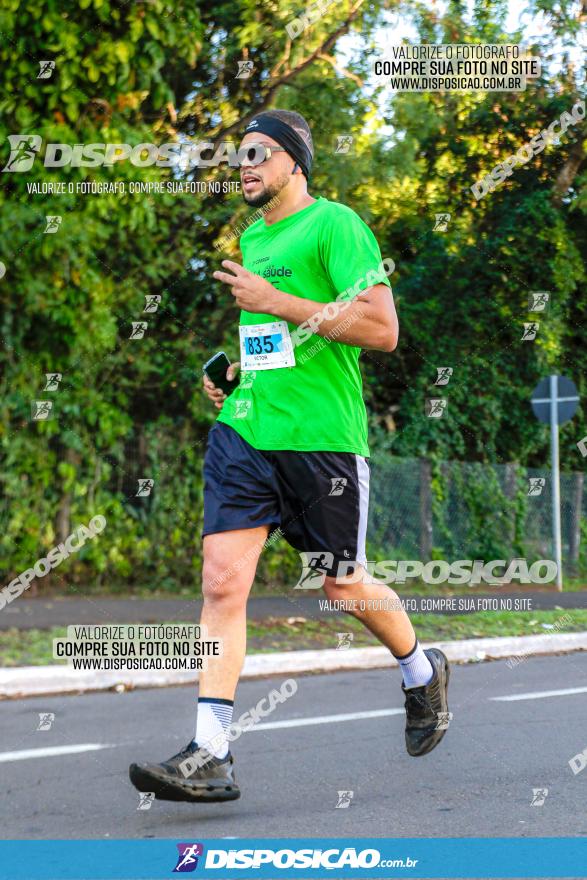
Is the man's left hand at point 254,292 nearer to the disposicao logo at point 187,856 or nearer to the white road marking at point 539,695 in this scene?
the disposicao logo at point 187,856

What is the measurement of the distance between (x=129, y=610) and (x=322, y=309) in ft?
24.5

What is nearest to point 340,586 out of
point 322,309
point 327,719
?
point 322,309

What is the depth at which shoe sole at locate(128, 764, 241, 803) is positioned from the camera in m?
3.68

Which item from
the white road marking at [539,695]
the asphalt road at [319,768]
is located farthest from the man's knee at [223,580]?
the white road marking at [539,695]

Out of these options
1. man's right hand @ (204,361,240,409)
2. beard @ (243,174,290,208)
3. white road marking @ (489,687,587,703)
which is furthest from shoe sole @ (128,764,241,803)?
white road marking @ (489,687,587,703)

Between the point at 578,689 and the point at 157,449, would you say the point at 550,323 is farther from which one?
the point at 578,689

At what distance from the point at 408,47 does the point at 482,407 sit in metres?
6.57

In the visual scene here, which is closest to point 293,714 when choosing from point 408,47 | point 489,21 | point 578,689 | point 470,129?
point 578,689

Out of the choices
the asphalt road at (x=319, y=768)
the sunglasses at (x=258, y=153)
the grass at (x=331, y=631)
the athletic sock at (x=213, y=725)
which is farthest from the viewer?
the grass at (x=331, y=631)

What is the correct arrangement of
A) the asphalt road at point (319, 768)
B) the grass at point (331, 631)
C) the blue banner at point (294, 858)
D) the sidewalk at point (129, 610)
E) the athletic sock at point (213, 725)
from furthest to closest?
1. the sidewalk at point (129, 610)
2. the grass at point (331, 631)
3. the asphalt road at point (319, 768)
4. the athletic sock at point (213, 725)
5. the blue banner at point (294, 858)

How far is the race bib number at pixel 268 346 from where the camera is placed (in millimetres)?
3967

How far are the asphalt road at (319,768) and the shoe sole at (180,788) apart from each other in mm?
124

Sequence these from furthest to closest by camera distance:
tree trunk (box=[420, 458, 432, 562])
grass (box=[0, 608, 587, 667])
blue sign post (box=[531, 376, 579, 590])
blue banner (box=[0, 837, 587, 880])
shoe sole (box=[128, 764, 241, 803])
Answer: tree trunk (box=[420, 458, 432, 562]) < blue sign post (box=[531, 376, 579, 590]) < grass (box=[0, 608, 587, 667]) < shoe sole (box=[128, 764, 241, 803]) < blue banner (box=[0, 837, 587, 880])

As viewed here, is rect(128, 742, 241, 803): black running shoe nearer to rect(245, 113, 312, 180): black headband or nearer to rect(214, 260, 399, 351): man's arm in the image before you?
rect(214, 260, 399, 351): man's arm
